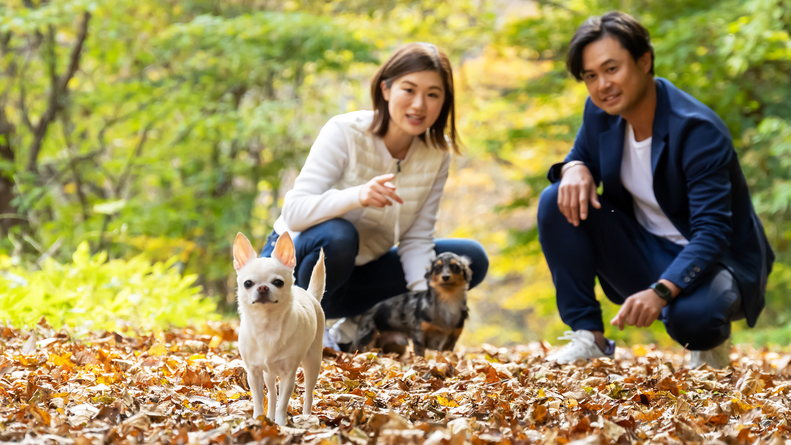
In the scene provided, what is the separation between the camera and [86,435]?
163cm

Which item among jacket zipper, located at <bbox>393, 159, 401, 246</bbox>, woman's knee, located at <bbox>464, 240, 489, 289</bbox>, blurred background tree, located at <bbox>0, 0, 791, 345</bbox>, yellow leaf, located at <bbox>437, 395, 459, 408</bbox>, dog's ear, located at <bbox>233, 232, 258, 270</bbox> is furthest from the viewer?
blurred background tree, located at <bbox>0, 0, 791, 345</bbox>

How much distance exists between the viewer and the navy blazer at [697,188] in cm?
286

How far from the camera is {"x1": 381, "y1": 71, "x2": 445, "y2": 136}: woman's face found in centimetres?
318

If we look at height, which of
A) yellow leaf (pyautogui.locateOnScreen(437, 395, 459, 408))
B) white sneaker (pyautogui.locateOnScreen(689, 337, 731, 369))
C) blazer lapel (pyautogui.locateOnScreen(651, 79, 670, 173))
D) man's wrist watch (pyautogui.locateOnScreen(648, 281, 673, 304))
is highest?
blazer lapel (pyautogui.locateOnScreen(651, 79, 670, 173))

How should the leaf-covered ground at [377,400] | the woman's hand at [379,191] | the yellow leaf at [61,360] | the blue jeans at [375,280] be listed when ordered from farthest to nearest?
the blue jeans at [375,280]
the woman's hand at [379,191]
the yellow leaf at [61,360]
the leaf-covered ground at [377,400]

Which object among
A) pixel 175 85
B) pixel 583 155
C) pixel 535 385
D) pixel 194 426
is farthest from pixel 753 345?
pixel 175 85

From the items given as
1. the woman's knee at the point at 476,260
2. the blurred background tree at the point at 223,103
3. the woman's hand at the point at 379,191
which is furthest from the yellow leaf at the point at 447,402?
the blurred background tree at the point at 223,103

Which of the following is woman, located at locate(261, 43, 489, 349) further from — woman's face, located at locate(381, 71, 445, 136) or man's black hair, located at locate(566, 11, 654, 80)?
man's black hair, located at locate(566, 11, 654, 80)

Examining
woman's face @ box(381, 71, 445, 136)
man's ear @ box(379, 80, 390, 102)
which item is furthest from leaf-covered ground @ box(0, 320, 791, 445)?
man's ear @ box(379, 80, 390, 102)

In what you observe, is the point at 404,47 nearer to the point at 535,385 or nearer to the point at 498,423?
the point at 535,385

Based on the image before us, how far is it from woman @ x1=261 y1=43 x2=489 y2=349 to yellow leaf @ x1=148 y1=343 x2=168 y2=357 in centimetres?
69

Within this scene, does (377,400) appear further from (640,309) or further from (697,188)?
(697,188)

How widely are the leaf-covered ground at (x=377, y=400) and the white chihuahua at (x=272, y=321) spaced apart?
0.38 ft

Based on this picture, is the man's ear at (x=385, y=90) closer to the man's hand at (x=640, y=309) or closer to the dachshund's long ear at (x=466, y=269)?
the dachshund's long ear at (x=466, y=269)
